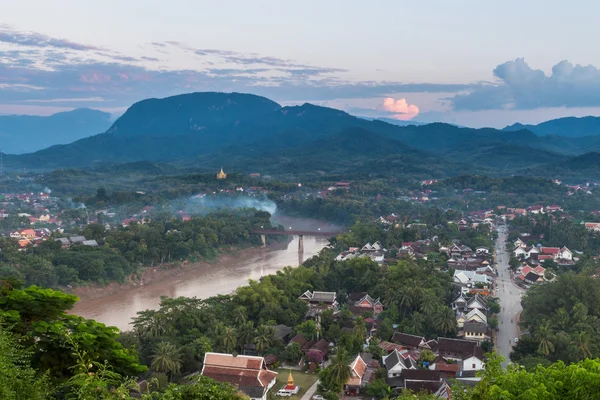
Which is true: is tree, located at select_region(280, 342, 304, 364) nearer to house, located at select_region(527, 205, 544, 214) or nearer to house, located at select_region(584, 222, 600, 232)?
house, located at select_region(584, 222, 600, 232)

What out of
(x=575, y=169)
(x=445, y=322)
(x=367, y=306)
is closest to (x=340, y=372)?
(x=445, y=322)

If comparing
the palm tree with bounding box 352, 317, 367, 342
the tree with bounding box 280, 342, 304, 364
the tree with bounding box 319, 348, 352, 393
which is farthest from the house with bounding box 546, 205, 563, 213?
the tree with bounding box 319, 348, 352, 393

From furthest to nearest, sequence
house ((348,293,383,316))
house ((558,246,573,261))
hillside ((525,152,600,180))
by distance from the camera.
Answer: hillside ((525,152,600,180))
house ((558,246,573,261))
house ((348,293,383,316))

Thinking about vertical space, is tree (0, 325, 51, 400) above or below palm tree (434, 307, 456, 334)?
above

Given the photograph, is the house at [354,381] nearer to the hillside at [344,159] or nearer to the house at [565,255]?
the house at [565,255]

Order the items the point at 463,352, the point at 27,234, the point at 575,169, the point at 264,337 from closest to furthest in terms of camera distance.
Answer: the point at 463,352 < the point at 264,337 < the point at 27,234 < the point at 575,169

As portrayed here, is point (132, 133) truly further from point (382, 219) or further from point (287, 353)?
point (287, 353)

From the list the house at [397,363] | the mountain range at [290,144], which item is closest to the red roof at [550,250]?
the house at [397,363]

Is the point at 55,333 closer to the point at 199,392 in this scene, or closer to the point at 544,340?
the point at 199,392
